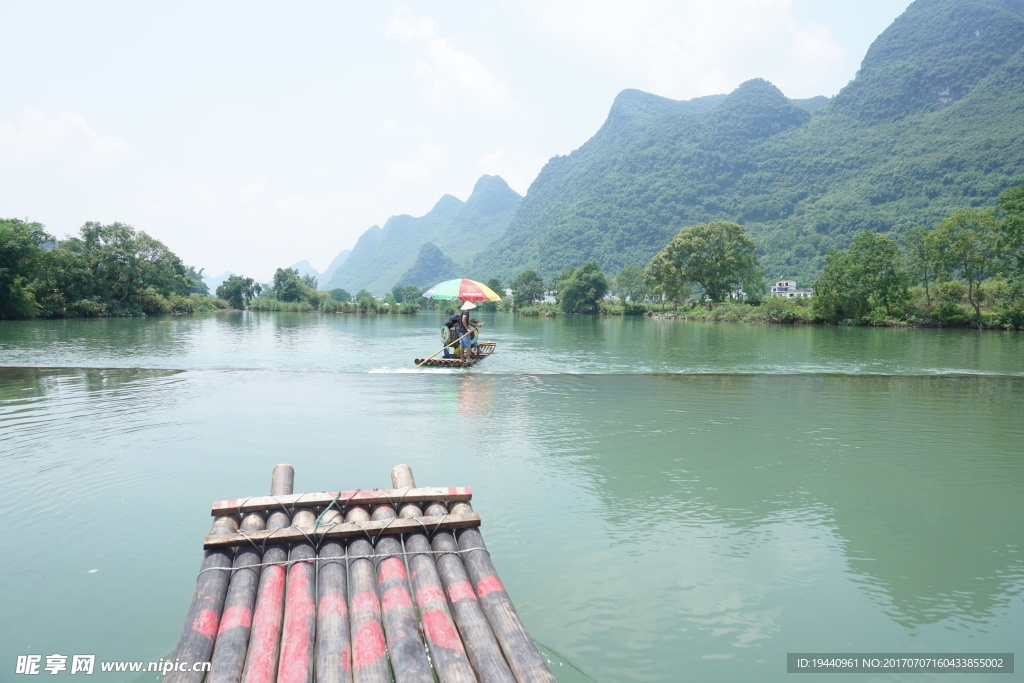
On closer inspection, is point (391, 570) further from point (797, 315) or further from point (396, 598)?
point (797, 315)

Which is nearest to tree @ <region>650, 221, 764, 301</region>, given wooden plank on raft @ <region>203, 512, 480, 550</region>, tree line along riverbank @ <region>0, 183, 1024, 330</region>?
tree line along riverbank @ <region>0, 183, 1024, 330</region>

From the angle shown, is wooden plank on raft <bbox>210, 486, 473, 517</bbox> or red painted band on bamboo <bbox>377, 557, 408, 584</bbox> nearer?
red painted band on bamboo <bbox>377, 557, 408, 584</bbox>

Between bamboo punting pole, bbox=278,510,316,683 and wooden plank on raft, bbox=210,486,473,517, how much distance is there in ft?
1.07

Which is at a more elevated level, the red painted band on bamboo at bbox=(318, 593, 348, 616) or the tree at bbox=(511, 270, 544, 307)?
the tree at bbox=(511, 270, 544, 307)

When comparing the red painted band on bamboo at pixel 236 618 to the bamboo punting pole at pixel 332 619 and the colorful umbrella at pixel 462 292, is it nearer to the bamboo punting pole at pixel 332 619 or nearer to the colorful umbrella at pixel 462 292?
the bamboo punting pole at pixel 332 619

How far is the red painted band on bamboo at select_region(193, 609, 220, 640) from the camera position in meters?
3.79

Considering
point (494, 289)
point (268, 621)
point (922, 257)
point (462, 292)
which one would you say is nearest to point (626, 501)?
point (268, 621)

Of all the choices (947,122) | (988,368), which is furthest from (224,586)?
(947,122)

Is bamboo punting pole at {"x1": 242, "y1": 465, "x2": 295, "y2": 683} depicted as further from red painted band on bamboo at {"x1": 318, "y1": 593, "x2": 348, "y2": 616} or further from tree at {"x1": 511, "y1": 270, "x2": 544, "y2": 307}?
tree at {"x1": 511, "y1": 270, "x2": 544, "y2": 307}

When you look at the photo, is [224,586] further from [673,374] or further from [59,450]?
[673,374]

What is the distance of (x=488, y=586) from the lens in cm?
431

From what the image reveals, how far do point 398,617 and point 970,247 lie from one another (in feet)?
188

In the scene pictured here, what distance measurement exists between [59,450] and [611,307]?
85476 millimetres

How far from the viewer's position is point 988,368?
2278 centimetres
